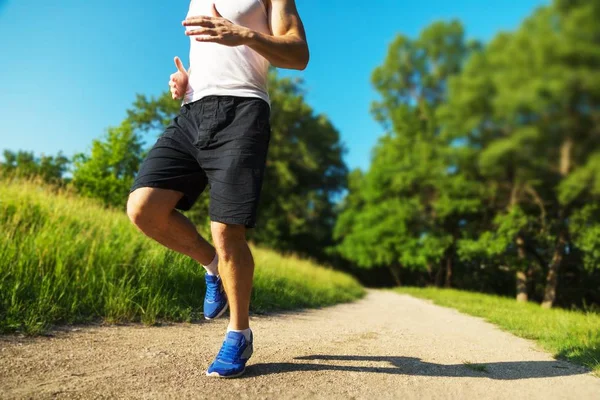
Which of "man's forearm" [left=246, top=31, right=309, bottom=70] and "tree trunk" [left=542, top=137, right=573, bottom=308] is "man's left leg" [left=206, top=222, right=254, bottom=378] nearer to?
"man's forearm" [left=246, top=31, right=309, bottom=70]

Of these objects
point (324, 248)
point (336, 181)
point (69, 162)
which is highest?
point (336, 181)

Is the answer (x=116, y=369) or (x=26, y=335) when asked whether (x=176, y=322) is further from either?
(x=116, y=369)

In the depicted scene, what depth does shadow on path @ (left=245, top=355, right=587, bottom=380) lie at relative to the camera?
2127 millimetres

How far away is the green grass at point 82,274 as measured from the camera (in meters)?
2.83

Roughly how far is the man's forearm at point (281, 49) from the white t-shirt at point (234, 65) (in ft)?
0.71

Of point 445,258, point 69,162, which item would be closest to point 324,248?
point 445,258

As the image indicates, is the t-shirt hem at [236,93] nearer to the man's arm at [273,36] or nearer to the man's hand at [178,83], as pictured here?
the man's arm at [273,36]

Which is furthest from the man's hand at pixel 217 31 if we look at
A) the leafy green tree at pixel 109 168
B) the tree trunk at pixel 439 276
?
the tree trunk at pixel 439 276

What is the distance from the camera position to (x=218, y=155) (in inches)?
78.9

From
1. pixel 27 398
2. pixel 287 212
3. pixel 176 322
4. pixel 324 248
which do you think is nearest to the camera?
pixel 27 398

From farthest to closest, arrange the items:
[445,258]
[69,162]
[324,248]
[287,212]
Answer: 1. [324,248]
2. [287,212]
3. [445,258]
4. [69,162]

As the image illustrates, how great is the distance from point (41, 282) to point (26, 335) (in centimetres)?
71

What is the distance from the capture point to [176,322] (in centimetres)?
326

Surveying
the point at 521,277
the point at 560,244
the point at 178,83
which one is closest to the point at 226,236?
the point at 178,83
